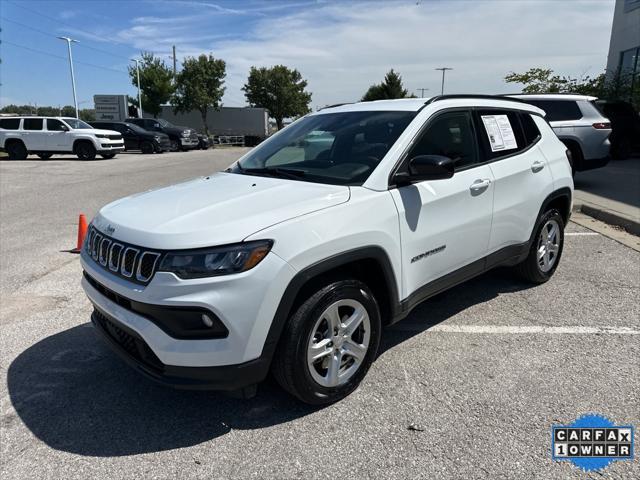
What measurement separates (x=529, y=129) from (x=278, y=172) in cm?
255

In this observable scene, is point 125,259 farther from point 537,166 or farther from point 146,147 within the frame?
A: point 146,147

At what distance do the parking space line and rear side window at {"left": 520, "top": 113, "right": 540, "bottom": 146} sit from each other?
1.68m

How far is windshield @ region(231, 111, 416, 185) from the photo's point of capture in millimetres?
3109

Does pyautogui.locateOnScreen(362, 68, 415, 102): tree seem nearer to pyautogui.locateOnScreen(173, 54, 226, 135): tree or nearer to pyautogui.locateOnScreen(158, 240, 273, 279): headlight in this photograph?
pyautogui.locateOnScreen(173, 54, 226, 135): tree

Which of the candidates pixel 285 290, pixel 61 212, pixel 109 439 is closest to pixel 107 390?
pixel 109 439

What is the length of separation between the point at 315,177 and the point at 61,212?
7.43 m

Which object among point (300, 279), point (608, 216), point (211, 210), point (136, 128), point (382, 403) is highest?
point (136, 128)

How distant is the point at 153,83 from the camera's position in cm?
4862

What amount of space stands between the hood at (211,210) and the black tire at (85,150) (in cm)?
2022

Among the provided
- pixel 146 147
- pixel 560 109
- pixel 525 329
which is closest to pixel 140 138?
pixel 146 147

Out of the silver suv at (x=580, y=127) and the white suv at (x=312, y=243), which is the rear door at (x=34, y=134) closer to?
the silver suv at (x=580, y=127)

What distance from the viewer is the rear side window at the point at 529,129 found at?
4309 mm

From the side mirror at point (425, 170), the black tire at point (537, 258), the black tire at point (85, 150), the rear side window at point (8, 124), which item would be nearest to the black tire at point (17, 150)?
the rear side window at point (8, 124)

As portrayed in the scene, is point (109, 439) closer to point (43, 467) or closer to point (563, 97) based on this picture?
point (43, 467)
